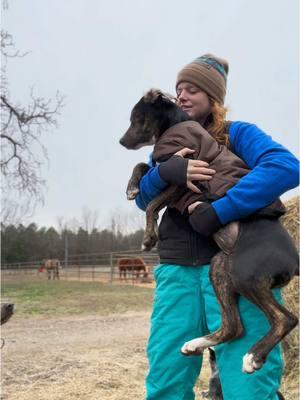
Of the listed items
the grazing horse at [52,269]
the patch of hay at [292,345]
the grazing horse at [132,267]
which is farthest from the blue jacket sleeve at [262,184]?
the grazing horse at [52,269]

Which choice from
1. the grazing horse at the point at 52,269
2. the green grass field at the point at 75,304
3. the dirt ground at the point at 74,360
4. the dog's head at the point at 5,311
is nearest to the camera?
the dog's head at the point at 5,311

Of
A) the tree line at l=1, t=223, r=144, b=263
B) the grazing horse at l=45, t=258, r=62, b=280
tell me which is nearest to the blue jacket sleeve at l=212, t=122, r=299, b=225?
the grazing horse at l=45, t=258, r=62, b=280

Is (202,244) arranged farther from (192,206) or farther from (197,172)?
(197,172)

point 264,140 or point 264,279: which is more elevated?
point 264,140

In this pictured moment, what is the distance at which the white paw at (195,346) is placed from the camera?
2.12 metres

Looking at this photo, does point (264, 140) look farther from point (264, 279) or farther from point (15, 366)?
point (15, 366)

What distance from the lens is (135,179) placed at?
8.27 feet

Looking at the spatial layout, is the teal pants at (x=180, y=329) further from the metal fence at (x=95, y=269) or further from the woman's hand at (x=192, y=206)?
the metal fence at (x=95, y=269)

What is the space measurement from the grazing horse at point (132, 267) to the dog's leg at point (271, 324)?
21.4m

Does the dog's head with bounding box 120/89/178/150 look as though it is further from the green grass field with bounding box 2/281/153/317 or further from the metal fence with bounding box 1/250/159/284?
the metal fence with bounding box 1/250/159/284

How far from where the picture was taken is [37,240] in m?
50.4

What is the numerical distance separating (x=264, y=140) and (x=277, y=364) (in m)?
0.93

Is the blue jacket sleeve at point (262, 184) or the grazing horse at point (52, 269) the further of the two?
the grazing horse at point (52, 269)

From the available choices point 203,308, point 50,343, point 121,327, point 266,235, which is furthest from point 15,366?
point 266,235
